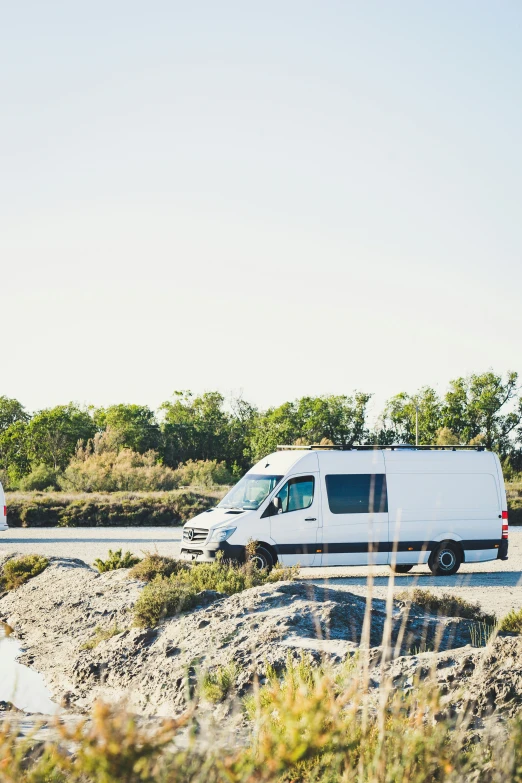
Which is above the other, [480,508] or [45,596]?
[480,508]

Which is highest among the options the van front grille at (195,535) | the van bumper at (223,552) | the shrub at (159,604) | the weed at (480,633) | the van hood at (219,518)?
the van hood at (219,518)

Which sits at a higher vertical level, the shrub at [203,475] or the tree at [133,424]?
the tree at [133,424]

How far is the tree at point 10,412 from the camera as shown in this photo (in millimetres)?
80875

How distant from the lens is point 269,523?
1544 cm

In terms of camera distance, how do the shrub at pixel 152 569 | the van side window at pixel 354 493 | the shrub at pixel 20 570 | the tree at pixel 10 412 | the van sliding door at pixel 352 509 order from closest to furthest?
1. the shrub at pixel 152 569
2. the shrub at pixel 20 570
3. the van sliding door at pixel 352 509
4. the van side window at pixel 354 493
5. the tree at pixel 10 412

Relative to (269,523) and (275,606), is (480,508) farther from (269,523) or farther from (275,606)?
(275,606)

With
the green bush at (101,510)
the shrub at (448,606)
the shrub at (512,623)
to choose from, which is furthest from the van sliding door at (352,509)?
the green bush at (101,510)

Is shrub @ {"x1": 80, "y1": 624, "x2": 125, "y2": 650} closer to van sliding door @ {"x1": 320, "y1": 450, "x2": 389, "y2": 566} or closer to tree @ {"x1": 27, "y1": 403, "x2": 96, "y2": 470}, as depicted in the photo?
van sliding door @ {"x1": 320, "y1": 450, "x2": 389, "y2": 566}

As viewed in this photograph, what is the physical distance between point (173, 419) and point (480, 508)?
223 ft

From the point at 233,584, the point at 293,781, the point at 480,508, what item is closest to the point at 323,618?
the point at 233,584

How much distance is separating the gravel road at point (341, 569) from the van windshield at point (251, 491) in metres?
1.78

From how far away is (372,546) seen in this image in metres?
15.1

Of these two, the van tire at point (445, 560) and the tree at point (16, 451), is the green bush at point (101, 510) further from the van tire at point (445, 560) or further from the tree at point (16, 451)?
the tree at point (16, 451)

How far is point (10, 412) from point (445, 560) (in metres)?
69.4
